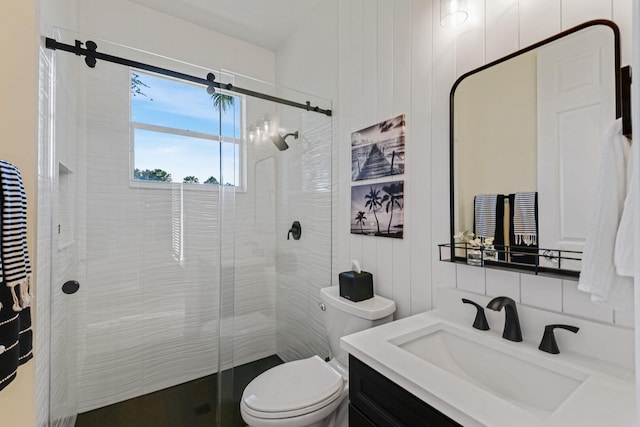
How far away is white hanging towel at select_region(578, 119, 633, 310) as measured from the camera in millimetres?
689

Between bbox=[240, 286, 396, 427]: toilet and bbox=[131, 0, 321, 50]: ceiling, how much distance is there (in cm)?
203

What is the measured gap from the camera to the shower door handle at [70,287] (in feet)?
5.14

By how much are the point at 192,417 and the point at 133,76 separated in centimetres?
223

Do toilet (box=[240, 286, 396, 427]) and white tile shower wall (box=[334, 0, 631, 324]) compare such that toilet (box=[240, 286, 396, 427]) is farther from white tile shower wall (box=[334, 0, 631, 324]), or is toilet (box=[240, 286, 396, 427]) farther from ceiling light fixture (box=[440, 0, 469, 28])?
ceiling light fixture (box=[440, 0, 469, 28])

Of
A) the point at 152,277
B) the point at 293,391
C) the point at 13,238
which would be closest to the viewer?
the point at 13,238

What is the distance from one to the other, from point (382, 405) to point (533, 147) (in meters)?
1.00

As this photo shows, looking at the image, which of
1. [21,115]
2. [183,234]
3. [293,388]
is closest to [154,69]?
[21,115]

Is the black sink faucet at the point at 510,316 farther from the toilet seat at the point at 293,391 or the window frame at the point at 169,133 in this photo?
the window frame at the point at 169,133

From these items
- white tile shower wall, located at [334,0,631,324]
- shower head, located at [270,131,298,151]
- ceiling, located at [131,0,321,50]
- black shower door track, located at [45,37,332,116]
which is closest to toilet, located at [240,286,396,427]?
white tile shower wall, located at [334,0,631,324]

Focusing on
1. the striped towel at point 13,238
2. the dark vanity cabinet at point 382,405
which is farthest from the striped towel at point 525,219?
the striped towel at point 13,238

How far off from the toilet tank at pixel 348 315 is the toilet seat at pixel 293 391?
5.1 inches

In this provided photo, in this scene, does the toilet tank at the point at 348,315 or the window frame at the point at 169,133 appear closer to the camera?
the toilet tank at the point at 348,315

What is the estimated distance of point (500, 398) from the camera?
71 centimetres

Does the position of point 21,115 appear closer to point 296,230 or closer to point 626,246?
point 296,230
